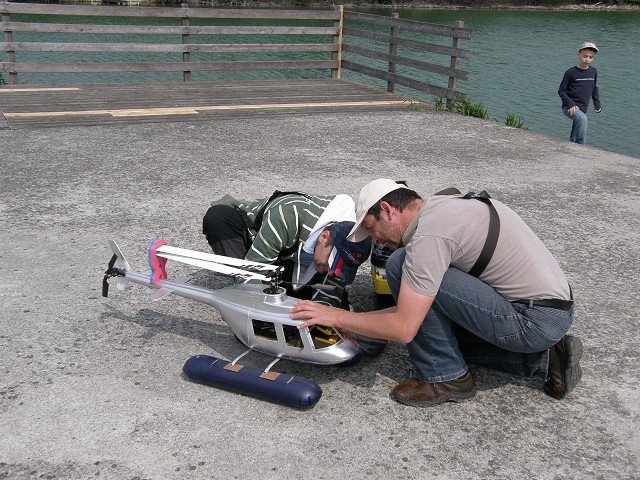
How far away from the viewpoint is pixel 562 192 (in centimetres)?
710

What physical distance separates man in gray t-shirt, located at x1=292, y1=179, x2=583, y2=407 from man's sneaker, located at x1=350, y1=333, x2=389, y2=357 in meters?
0.39

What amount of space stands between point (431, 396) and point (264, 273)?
3.43 feet

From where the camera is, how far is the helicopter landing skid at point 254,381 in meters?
3.29

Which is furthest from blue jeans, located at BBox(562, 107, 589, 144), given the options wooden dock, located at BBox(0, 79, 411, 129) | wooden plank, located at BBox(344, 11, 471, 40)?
wooden dock, located at BBox(0, 79, 411, 129)

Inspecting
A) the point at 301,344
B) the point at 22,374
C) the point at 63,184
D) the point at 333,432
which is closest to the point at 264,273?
the point at 301,344

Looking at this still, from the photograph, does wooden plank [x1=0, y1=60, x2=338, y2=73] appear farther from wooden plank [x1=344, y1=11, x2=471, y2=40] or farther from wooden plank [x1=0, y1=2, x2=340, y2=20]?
wooden plank [x1=344, y1=11, x2=471, y2=40]

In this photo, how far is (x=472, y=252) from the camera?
3.15m

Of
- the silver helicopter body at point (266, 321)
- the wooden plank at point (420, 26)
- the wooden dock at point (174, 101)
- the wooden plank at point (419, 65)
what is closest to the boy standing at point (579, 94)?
the wooden plank at point (419, 65)

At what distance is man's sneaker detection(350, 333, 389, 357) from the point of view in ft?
12.4

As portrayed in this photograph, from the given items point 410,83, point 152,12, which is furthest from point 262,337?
point 152,12

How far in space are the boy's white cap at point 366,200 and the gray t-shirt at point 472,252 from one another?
22cm

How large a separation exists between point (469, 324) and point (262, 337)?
103 cm

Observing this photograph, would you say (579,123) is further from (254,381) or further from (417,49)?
(254,381)

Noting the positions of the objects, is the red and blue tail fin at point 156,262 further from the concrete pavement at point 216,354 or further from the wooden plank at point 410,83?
the wooden plank at point 410,83
